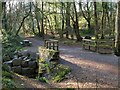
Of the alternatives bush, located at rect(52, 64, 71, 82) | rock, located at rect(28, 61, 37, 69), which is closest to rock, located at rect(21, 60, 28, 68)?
rock, located at rect(28, 61, 37, 69)

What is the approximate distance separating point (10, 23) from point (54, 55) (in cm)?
706

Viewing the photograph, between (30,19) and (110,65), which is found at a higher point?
(30,19)

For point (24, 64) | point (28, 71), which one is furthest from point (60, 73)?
point (24, 64)

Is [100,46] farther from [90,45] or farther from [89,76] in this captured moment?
[89,76]

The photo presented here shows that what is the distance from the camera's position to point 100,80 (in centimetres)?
521

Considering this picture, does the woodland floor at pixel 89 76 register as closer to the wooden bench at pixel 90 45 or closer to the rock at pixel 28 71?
the rock at pixel 28 71

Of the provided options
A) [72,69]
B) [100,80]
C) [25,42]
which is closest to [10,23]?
[25,42]

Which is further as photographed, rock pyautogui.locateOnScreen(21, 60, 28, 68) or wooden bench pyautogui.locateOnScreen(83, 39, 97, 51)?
wooden bench pyautogui.locateOnScreen(83, 39, 97, 51)

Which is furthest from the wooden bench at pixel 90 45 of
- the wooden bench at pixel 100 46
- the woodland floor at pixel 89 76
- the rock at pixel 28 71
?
the rock at pixel 28 71

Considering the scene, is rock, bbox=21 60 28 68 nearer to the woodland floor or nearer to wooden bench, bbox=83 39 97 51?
the woodland floor

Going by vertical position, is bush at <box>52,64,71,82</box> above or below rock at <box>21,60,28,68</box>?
above

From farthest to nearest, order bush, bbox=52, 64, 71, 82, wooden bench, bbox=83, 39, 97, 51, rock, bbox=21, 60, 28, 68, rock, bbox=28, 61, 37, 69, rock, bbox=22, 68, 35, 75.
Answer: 1. wooden bench, bbox=83, 39, 97, 51
2. rock, bbox=28, 61, 37, 69
3. rock, bbox=21, 60, 28, 68
4. rock, bbox=22, 68, 35, 75
5. bush, bbox=52, 64, 71, 82

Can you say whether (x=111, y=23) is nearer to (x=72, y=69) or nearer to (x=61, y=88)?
(x=72, y=69)

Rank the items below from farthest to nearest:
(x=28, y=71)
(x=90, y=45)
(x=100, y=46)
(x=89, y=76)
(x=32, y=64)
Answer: (x=90, y=45)
(x=100, y=46)
(x=32, y=64)
(x=28, y=71)
(x=89, y=76)
